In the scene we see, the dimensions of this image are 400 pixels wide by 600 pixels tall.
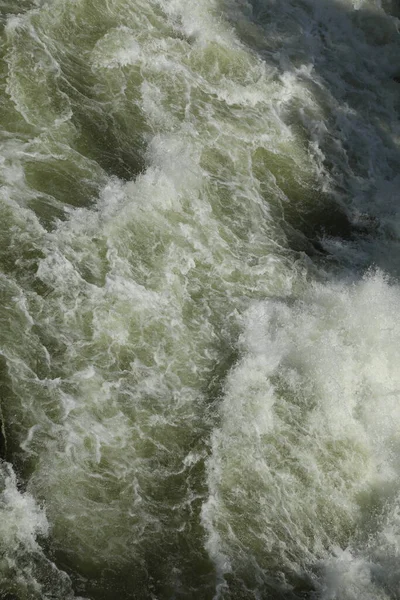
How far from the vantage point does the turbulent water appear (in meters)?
4.86

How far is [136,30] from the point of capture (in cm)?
862

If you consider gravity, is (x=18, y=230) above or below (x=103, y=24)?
below

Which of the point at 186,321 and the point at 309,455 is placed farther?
the point at 186,321

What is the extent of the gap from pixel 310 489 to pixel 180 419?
4.13ft

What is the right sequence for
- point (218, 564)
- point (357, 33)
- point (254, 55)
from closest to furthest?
1. point (218, 564)
2. point (254, 55)
3. point (357, 33)

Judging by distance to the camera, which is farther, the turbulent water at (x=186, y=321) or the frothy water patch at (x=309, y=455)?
the frothy water patch at (x=309, y=455)

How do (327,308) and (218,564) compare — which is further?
(327,308)

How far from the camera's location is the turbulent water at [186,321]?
15.9 ft

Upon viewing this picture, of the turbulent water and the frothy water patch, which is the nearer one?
the turbulent water

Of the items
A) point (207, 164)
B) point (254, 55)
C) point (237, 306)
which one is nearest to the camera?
point (237, 306)

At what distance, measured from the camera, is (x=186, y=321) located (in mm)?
6125

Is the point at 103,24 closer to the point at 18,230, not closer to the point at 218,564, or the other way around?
the point at 18,230

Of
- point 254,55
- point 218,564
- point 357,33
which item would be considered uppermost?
point 357,33

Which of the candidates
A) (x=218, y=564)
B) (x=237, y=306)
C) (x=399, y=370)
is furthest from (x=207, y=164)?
(x=218, y=564)
